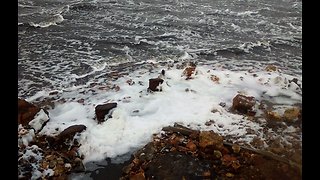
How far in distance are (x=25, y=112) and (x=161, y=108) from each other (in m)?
2.51

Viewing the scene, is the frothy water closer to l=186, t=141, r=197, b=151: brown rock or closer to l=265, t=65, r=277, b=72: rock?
l=265, t=65, r=277, b=72: rock

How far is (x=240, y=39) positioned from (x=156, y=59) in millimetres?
4357

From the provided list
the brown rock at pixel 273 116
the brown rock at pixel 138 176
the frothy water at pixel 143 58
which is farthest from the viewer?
the frothy water at pixel 143 58

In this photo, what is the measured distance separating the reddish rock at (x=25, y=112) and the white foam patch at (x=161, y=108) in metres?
0.33

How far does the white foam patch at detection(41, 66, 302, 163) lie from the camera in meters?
5.08

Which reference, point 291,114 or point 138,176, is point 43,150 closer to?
point 138,176

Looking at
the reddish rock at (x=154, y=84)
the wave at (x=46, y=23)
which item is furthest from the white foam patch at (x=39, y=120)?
the wave at (x=46, y=23)

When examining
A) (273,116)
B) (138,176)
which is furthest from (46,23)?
(138,176)

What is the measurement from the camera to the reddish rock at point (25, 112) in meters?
5.22

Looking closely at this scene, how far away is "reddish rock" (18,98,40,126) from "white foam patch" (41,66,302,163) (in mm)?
326

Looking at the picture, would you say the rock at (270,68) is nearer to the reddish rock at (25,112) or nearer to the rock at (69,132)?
the rock at (69,132)

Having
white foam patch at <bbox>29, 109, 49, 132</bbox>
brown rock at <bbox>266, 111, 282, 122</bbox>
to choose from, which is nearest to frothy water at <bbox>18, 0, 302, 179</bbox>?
white foam patch at <bbox>29, 109, 49, 132</bbox>
